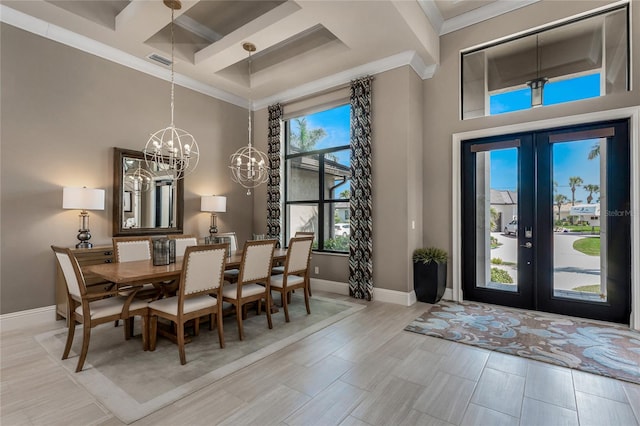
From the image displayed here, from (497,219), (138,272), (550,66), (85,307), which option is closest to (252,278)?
(138,272)

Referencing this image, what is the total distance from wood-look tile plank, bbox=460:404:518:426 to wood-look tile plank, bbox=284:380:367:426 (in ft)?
2.22

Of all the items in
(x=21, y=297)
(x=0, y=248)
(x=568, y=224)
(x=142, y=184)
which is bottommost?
(x=21, y=297)

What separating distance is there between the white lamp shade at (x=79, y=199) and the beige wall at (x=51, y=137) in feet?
1.07

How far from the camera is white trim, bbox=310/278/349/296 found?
16.5 ft

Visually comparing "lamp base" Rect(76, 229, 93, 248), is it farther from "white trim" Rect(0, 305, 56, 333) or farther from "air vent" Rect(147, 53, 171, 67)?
"air vent" Rect(147, 53, 171, 67)

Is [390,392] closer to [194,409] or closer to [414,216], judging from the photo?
[194,409]

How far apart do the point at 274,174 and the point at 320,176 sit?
97 cm

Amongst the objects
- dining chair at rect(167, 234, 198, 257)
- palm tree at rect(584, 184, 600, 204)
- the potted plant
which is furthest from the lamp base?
palm tree at rect(584, 184, 600, 204)

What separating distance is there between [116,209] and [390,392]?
4.16 m

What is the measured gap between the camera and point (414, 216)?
460cm

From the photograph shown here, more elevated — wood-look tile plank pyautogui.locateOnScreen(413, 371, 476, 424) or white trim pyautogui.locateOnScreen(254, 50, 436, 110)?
white trim pyautogui.locateOnScreen(254, 50, 436, 110)

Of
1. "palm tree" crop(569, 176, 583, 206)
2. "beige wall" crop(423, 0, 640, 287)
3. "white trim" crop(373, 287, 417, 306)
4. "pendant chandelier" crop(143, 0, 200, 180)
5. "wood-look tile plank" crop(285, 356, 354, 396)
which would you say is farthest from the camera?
"white trim" crop(373, 287, 417, 306)

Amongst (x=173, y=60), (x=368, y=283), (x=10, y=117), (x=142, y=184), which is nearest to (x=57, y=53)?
(x=10, y=117)

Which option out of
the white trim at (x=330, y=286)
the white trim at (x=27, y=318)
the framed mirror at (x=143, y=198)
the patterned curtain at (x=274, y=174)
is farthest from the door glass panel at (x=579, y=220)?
the white trim at (x=27, y=318)
